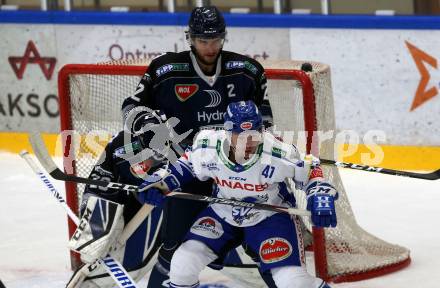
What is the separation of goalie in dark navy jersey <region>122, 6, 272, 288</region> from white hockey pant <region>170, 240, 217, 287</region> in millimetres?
349

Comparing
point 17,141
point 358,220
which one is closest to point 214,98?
point 358,220

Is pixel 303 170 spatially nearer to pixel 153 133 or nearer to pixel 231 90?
pixel 231 90

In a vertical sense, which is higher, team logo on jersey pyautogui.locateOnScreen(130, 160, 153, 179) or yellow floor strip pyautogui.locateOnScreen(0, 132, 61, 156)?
team logo on jersey pyautogui.locateOnScreen(130, 160, 153, 179)

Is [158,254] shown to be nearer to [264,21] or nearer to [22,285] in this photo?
[22,285]

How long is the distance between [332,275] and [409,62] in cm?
224

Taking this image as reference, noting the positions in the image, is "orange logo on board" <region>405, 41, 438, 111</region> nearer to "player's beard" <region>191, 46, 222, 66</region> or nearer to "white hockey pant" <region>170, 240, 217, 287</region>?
"player's beard" <region>191, 46, 222, 66</region>

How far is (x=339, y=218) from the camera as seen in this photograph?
5.89m

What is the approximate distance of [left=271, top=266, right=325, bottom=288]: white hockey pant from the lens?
464 cm

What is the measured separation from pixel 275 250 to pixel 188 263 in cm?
35

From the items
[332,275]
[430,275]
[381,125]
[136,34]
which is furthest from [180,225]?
[136,34]

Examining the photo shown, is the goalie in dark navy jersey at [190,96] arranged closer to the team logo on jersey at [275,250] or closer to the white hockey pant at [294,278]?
the team logo on jersey at [275,250]

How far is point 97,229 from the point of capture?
5.21 metres

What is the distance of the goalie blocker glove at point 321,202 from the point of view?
4574 mm

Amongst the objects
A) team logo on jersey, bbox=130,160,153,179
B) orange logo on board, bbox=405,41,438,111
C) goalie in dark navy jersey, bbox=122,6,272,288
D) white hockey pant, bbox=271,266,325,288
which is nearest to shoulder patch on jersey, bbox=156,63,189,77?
goalie in dark navy jersey, bbox=122,6,272,288
